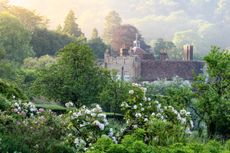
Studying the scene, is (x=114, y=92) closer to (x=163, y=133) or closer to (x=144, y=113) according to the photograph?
(x=144, y=113)

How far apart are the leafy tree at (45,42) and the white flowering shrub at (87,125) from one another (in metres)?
51.1

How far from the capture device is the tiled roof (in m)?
46.6

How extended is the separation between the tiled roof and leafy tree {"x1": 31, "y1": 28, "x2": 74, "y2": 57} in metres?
19.8

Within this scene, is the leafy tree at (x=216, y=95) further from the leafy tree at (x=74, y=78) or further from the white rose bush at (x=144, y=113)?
the leafy tree at (x=74, y=78)

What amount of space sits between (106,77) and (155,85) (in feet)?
49.3

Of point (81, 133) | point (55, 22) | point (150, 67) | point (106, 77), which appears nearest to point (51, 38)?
point (150, 67)

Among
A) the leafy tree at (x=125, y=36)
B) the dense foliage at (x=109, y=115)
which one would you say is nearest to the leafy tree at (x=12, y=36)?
the dense foliage at (x=109, y=115)

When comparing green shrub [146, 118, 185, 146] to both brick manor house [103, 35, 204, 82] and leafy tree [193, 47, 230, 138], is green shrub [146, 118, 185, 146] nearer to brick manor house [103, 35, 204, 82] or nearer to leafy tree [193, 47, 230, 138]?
leafy tree [193, 47, 230, 138]

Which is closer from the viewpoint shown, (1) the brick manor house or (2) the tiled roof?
(1) the brick manor house

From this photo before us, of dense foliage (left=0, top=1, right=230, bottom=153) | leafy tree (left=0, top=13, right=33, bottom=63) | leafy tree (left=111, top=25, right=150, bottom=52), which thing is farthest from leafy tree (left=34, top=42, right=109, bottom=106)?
leafy tree (left=111, top=25, right=150, bottom=52)

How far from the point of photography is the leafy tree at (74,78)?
21578 millimetres

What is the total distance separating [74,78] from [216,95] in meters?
7.47

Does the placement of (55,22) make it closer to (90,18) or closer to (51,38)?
(90,18)

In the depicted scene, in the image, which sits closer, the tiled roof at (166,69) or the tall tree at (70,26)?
the tiled roof at (166,69)
